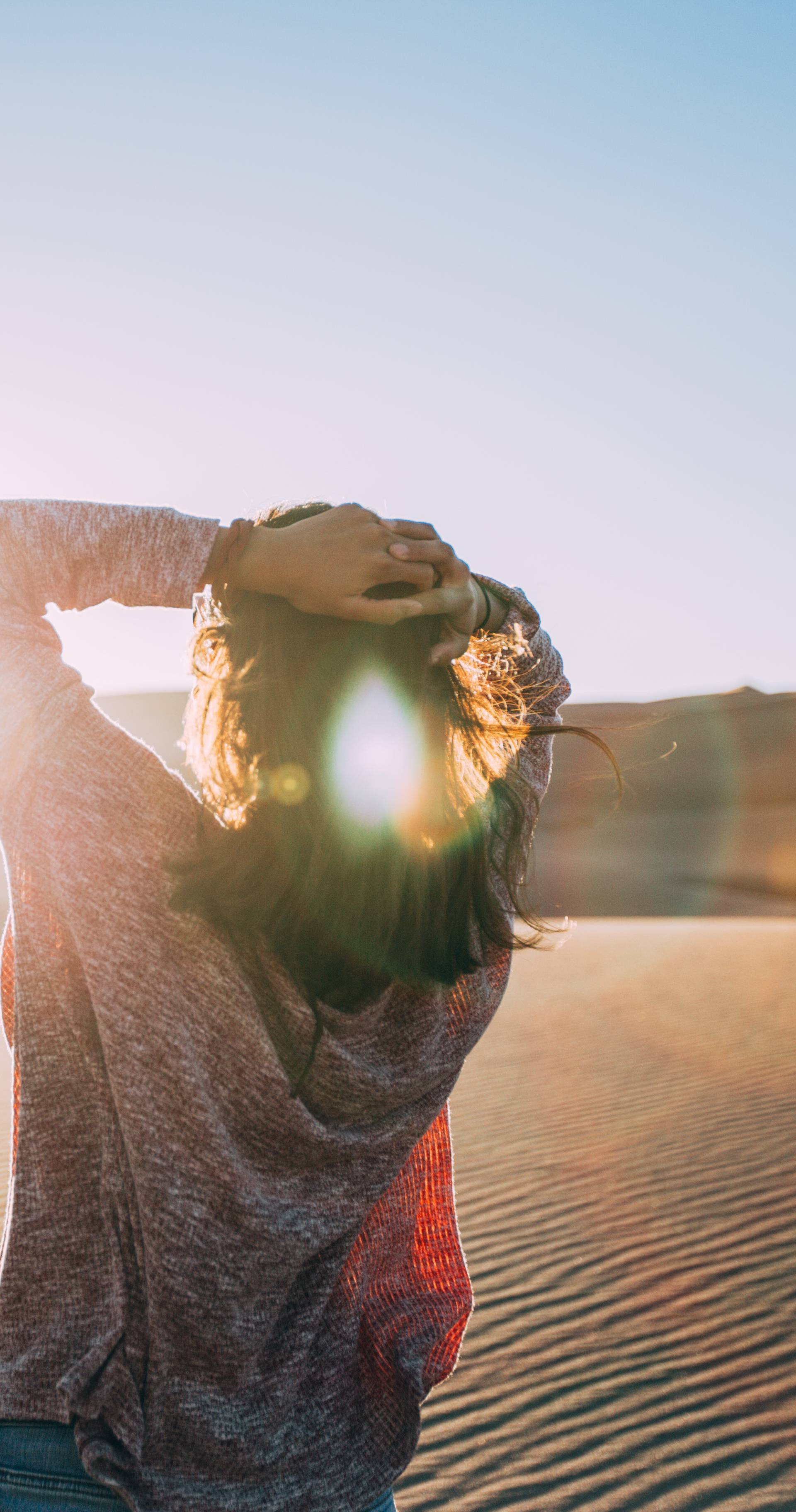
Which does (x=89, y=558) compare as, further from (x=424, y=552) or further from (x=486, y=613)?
(x=486, y=613)

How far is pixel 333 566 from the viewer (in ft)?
3.70

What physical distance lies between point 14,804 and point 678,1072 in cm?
816

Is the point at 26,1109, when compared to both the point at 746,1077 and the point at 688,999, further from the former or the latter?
the point at 688,999

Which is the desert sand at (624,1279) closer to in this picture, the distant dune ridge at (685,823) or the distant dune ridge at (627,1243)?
the distant dune ridge at (627,1243)

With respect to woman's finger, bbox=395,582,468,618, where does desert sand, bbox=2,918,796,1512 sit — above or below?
below

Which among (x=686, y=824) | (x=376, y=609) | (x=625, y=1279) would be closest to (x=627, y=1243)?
(x=625, y=1279)

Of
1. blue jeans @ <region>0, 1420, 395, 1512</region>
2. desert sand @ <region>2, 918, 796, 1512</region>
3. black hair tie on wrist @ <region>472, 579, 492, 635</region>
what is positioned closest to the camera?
blue jeans @ <region>0, 1420, 395, 1512</region>

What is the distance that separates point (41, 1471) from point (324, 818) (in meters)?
0.70

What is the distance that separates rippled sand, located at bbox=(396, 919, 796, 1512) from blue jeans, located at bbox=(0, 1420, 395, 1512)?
2.52 metres

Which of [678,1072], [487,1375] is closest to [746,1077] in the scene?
[678,1072]

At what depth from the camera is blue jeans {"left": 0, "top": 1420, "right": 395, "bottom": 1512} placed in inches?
40.7

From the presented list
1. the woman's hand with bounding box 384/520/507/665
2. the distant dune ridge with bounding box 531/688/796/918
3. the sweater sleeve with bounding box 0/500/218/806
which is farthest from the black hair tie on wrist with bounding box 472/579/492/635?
the distant dune ridge with bounding box 531/688/796/918

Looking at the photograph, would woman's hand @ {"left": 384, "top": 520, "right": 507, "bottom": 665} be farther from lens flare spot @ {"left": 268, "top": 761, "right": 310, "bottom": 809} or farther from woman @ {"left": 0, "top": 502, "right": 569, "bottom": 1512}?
lens flare spot @ {"left": 268, "top": 761, "right": 310, "bottom": 809}

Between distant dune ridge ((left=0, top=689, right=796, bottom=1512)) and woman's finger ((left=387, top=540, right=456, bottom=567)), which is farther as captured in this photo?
distant dune ridge ((left=0, top=689, right=796, bottom=1512))
